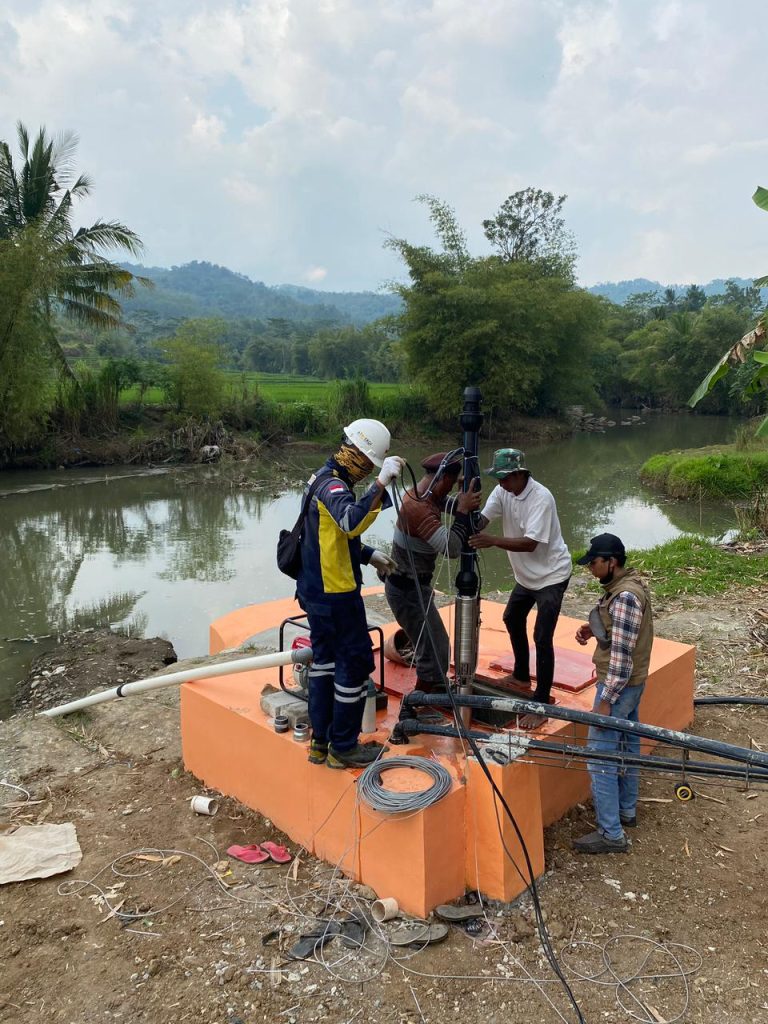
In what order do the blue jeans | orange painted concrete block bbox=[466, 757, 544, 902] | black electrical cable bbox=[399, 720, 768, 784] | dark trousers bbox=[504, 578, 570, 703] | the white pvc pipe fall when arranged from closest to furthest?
black electrical cable bbox=[399, 720, 768, 784] → orange painted concrete block bbox=[466, 757, 544, 902] → the blue jeans → dark trousers bbox=[504, 578, 570, 703] → the white pvc pipe

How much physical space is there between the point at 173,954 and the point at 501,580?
8.73 m

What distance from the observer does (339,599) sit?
3.70 meters

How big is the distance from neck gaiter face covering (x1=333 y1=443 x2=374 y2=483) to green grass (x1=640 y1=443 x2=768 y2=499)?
16.1 metres

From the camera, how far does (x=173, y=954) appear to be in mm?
3318

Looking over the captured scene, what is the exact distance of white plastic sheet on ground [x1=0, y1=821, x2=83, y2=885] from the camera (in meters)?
3.99

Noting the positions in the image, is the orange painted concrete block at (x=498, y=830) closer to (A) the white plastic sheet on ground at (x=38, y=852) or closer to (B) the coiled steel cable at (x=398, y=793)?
(B) the coiled steel cable at (x=398, y=793)

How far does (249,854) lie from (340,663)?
1.25 metres

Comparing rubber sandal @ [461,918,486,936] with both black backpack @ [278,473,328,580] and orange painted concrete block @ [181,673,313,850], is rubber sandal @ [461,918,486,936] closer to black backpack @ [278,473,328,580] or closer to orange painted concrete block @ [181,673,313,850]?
orange painted concrete block @ [181,673,313,850]

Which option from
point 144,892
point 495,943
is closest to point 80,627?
point 144,892

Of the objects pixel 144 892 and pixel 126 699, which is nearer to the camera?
pixel 144 892

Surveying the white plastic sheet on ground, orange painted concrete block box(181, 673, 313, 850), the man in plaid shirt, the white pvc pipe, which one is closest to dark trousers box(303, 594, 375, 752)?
orange painted concrete block box(181, 673, 313, 850)

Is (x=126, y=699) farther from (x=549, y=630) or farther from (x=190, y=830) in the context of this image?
(x=549, y=630)

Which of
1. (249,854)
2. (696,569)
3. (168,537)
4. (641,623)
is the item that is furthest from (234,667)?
(168,537)

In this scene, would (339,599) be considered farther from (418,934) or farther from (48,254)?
(48,254)
